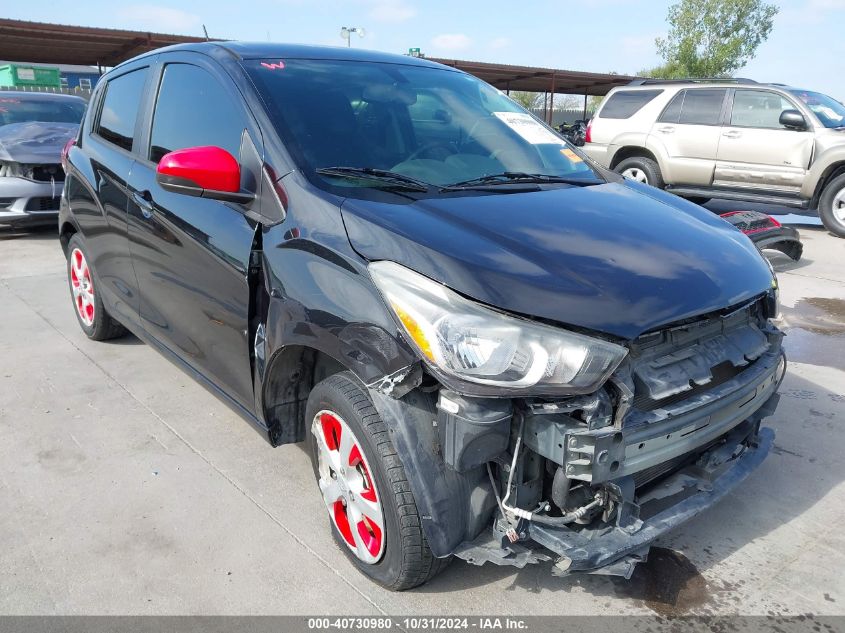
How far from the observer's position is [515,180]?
284cm

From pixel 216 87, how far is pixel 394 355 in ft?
5.23

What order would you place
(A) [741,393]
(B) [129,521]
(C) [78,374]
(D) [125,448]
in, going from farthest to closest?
(C) [78,374] → (D) [125,448] → (B) [129,521] → (A) [741,393]

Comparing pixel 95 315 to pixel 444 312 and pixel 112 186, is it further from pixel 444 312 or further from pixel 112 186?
pixel 444 312

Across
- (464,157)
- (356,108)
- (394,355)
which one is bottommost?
(394,355)

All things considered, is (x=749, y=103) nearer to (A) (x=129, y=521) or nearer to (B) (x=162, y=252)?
(B) (x=162, y=252)

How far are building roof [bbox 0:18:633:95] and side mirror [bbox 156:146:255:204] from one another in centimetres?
1074

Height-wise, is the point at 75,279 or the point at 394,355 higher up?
the point at 394,355

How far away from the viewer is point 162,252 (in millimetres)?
3199

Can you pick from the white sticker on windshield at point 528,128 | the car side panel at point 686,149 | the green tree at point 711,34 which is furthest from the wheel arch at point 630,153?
the green tree at point 711,34

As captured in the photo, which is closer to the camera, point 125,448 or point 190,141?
point 190,141

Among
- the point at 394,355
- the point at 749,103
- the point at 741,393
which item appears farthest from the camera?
the point at 749,103

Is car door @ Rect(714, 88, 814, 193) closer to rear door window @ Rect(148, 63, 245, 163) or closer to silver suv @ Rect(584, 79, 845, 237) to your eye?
silver suv @ Rect(584, 79, 845, 237)

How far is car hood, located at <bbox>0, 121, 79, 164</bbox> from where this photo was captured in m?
8.33

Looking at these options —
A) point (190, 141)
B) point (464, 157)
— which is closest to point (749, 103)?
point (464, 157)
